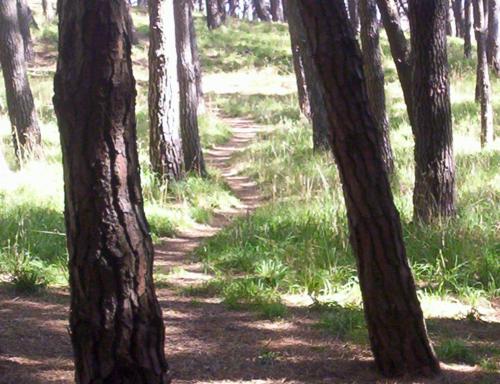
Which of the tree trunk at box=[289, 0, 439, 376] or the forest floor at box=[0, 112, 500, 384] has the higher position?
the tree trunk at box=[289, 0, 439, 376]

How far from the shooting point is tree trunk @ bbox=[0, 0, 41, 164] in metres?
12.7

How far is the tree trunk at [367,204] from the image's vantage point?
4.47 m

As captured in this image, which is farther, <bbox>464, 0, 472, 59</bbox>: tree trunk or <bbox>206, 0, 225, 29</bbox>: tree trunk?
<bbox>206, 0, 225, 29</bbox>: tree trunk

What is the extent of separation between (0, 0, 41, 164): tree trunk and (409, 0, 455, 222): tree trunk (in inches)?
268

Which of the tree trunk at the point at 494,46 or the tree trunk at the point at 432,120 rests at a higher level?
the tree trunk at the point at 494,46

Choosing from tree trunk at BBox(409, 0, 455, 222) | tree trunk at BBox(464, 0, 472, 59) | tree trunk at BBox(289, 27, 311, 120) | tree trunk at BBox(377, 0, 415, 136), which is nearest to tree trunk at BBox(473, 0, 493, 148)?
tree trunk at BBox(289, 27, 311, 120)

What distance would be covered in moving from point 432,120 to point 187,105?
18.9 ft

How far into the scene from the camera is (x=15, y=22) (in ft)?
42.5

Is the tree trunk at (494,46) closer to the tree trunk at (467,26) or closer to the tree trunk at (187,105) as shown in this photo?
the tree trunk at (467,26)

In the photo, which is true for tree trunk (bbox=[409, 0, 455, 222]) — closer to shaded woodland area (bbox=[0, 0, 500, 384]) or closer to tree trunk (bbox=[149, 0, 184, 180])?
shaded woodland area (bbox=[0, 0, 500, 384])

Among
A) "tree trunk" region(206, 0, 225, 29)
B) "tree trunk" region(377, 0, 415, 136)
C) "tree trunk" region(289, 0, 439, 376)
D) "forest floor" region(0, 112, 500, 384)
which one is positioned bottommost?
"forest floor" region(0, 112, 500, 384)

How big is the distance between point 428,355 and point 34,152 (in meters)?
8.72

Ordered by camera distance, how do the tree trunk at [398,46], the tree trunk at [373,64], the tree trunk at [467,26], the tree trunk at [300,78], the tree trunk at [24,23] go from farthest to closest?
the tree trunk at [24,23]
the tree trunk at [467,26]
the tree trunk at [300,78]
the tree trunk at [373,64]
the tree trunk at [398,46]

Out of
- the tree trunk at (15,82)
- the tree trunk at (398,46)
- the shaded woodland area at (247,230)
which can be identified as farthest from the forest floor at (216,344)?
the tree trunk at (15,82)
